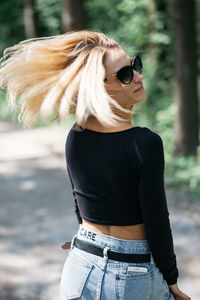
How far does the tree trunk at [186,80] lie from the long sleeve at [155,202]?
287 inches

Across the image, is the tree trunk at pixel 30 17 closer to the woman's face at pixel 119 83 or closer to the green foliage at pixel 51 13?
the green foliage at pixel 51 13

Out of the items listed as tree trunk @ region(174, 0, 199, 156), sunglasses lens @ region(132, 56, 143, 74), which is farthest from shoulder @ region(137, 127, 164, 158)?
tree trunk @ region(174, 0, 199, 156)

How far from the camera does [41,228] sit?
237 inches

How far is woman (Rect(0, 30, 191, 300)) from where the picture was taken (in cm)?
177

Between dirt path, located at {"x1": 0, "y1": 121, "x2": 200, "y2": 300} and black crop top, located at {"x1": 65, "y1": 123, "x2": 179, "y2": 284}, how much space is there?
2501mm

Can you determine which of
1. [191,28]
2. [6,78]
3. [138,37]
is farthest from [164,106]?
[6,78]

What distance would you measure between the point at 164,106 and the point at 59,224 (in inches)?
315

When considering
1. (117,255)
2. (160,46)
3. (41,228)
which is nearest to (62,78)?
(117,255)

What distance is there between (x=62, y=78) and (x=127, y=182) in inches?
20.5

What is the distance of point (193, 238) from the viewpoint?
5398 mm

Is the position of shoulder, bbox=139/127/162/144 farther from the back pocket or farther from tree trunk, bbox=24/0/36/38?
tree trunk, bbox=24/0/36/38

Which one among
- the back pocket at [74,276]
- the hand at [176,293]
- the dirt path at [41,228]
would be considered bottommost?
the dirt path at [41,228]

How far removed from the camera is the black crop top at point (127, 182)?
5.72 feet

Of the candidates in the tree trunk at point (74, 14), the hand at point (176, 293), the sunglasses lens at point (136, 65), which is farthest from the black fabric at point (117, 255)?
the tree trunk at point (74, 14)
